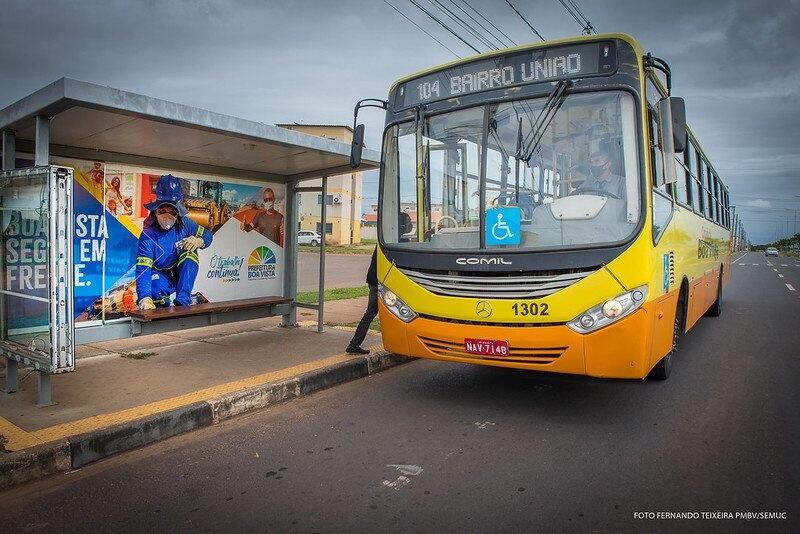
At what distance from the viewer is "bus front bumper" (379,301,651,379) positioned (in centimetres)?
441

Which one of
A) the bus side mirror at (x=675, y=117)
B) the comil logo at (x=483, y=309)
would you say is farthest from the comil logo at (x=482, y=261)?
the bus side mirror at (x=675, y=117)

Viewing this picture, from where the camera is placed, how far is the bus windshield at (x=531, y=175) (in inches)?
184

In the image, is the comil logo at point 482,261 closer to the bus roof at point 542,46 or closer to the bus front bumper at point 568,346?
the bus front bumper at point 568,346

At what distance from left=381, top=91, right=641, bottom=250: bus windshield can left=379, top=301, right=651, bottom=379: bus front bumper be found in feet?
2.30

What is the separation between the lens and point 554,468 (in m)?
3.86

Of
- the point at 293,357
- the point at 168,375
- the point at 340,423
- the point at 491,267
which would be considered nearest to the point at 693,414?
the point at 491,267

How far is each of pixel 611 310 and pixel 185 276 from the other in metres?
5.36

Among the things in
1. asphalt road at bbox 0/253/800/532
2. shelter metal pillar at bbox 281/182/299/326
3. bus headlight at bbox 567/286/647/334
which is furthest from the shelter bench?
bus headlight at bbox 567/286/647/334

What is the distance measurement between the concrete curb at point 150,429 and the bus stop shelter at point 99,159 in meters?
0.78

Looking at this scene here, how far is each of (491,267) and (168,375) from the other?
3.51 m

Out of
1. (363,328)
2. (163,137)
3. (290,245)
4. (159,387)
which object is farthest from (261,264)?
(159,387)

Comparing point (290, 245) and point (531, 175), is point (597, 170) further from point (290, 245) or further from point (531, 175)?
point (290, 245)

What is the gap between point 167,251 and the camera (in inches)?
280

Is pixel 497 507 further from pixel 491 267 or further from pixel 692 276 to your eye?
pixel 692 276
